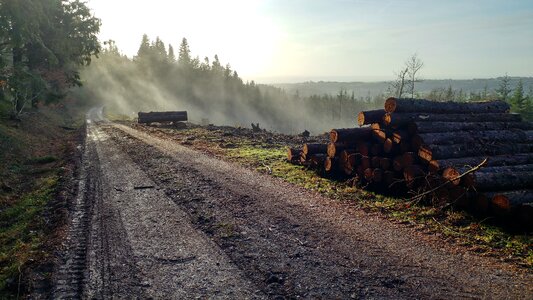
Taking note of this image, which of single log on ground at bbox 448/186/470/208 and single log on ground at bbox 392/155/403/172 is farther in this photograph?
single log on ground at bbox 392/155/403/172

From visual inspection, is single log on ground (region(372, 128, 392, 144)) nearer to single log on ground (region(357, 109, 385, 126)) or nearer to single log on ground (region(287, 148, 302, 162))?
single log on ground (region(357, 109, 385, 126))

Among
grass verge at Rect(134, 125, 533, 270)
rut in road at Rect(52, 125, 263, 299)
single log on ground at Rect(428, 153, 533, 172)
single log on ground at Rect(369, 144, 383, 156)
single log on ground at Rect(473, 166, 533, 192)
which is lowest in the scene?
grass verge at Rect(134, 125, 533, 270)

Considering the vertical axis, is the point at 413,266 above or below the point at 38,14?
below

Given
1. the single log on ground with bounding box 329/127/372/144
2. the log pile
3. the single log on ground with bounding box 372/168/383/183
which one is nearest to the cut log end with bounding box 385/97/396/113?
the log pile

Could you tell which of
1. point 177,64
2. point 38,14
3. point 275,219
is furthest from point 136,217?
point 177,64

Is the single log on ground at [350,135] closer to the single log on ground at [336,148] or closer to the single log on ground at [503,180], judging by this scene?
the single log on ground at [336,148]

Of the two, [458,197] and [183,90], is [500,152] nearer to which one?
[458,197]

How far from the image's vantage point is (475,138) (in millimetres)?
9492

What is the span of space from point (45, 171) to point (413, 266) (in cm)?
1315

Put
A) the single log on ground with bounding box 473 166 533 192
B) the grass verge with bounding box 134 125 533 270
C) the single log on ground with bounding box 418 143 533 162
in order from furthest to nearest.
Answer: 1. the single log on ground with bounding box 418 143 533 162
2. the single log on ground with bounding box 473 166 533 192
3. the grass verge with bounding box 134 125 533 270

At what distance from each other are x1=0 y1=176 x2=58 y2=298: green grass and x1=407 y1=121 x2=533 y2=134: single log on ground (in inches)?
363

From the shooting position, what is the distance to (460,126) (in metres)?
9.96

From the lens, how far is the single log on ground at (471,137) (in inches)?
354

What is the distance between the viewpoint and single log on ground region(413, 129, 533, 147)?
8.98 meters
